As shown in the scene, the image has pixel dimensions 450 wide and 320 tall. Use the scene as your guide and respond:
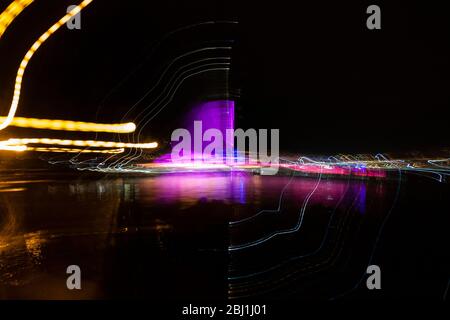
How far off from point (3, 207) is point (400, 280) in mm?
9816

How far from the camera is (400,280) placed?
3895 millimetres

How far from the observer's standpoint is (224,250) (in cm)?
A: 509

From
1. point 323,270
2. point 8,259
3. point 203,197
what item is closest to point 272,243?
point 323,270

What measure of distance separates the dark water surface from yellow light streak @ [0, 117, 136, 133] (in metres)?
9.51

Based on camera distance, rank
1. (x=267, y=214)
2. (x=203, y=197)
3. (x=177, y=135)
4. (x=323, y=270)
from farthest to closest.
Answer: (x=177, y=135), (x=203, y=197), (x=267, y=214), (x=323, y=270)

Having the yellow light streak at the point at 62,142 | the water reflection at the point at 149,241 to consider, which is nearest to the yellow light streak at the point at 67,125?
the yellow light streak at the point at 62,142

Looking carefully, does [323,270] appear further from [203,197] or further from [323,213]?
[203,197]

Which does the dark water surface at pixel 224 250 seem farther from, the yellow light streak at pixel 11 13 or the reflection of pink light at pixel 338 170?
the reflection of pink light at pixel 338 170

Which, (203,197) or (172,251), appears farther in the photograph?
(203,197)

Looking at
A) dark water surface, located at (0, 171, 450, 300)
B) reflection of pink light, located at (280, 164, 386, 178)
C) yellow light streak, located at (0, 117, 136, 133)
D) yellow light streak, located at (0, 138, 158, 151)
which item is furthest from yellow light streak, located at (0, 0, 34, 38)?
reflection of pink light, located at (280, 164, 386, 178)

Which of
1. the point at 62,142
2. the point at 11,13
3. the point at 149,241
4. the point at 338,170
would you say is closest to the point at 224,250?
the point at 149,241

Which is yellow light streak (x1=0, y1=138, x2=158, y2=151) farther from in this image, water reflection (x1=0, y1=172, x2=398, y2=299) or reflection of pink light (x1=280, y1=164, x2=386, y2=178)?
reflection of pink light (x1=280, y1=164, x2=386, y2=178)

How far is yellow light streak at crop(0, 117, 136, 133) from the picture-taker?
16594mm
